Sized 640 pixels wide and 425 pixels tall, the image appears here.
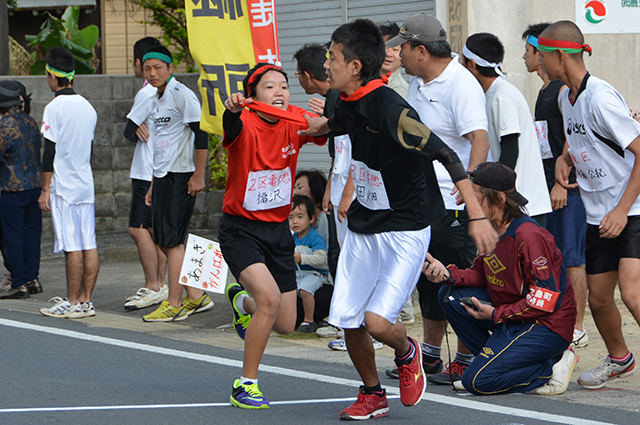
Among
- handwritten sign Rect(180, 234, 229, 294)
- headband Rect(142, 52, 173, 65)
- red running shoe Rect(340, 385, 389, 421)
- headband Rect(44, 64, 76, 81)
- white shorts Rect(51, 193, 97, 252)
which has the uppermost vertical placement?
headband Rect(142, 52, 173, 65)

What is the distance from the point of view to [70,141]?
8844 millimetres

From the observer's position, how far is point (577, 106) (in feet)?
19.0

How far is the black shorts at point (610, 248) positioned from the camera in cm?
566

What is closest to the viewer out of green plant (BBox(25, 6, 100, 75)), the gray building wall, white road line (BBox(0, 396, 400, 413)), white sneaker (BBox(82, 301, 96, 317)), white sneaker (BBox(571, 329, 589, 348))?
white road line (BBox(0, 396, 400, 413))

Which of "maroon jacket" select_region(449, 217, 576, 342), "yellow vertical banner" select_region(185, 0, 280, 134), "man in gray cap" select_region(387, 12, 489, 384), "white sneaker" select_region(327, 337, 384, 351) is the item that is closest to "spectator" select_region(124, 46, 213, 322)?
"yellow vertical banner" select_region(185, 0, 280, 134)

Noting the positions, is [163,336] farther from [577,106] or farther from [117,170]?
[117,170]

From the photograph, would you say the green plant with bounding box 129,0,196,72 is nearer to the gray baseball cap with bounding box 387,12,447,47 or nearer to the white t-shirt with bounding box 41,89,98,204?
the white t-shirt with bounding box 41,89,98,204

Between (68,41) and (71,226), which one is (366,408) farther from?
(68,41)

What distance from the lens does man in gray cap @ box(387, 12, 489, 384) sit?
5.94m

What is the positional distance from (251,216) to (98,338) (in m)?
2.41

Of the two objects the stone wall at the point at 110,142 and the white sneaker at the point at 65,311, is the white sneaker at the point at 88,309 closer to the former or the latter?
the white sneaker at the point at 65,311

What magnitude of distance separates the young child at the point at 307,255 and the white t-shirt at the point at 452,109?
206 cm

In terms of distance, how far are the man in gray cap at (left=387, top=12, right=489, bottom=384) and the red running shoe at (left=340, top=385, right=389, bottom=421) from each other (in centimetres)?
87

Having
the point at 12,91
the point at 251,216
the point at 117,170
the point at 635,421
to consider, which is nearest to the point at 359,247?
the point at 251,216
